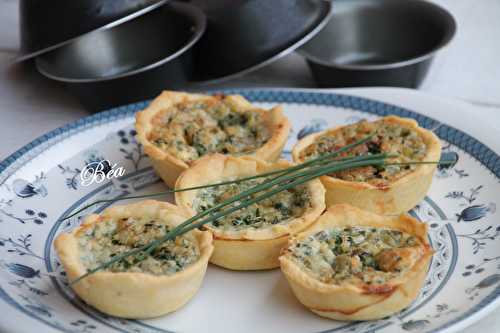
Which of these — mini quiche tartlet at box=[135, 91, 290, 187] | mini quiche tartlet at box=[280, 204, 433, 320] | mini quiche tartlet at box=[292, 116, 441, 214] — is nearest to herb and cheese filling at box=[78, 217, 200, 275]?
mini quiche tartlet at box=[280, 204, 433, 320]

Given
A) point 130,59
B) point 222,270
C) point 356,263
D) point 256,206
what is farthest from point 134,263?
point 130,59

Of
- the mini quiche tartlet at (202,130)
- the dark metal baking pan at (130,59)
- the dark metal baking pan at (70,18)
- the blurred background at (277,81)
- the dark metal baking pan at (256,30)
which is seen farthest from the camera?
the blurred background at (277,81)

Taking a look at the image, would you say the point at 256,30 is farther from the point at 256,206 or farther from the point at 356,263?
the point at 356,263

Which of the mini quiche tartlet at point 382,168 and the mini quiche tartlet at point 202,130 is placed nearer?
the mini quiche tartlet at point 382,168

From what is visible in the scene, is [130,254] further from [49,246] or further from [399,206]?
[399,206]

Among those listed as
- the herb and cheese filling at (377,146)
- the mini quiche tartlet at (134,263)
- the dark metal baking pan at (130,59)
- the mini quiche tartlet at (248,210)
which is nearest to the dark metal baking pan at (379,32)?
the dark metal baking pan at (130,59)

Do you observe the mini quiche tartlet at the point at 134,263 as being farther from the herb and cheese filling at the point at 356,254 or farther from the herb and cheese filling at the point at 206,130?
the herb and cheese filling at the point at 206,130

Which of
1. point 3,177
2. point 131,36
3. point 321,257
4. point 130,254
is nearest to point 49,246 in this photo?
point 3,177
